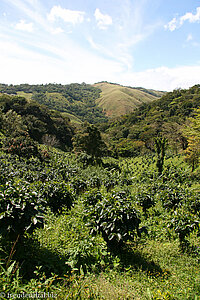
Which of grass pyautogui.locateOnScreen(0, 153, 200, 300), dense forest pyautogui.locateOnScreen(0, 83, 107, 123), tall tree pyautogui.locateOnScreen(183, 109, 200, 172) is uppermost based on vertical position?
dense forest pyautogui.locateOnScreen(0, 83, 107, 123)

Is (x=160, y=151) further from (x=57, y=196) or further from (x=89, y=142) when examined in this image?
(x=57, y=196)

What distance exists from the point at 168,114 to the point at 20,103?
65773 millimetres

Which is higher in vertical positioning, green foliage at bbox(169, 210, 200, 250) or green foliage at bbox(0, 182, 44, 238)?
green foliage at bbox(0, 182, 44, 238)

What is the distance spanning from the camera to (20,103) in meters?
50.9

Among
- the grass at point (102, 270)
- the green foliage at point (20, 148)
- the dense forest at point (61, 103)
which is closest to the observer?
the grass at point (102, 270)

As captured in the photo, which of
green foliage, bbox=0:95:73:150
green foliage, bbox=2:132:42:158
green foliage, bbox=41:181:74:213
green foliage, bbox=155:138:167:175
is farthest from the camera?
green foliage, bbox=0:95:73:150

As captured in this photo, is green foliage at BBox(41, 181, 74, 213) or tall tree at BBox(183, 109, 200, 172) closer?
green foliage at BBox(41, 181, 74, 213)

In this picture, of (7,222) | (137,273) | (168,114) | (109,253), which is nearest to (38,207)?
(7,222)

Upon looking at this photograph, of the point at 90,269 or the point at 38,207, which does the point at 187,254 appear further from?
the point at 38,207

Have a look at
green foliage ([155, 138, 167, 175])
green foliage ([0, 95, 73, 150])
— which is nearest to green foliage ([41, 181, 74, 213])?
green foliage ([155, 138, 167, 175])

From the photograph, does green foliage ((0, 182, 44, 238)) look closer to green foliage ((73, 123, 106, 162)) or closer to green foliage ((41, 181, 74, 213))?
green foliage ((41, 181, 74, 213))

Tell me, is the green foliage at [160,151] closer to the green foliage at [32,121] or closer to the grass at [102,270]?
the grass at [102,270]

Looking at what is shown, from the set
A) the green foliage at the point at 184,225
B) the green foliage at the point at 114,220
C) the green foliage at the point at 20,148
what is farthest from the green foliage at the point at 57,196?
the green foliage at the point at 20,148

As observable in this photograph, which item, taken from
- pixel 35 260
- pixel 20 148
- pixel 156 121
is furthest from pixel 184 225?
pixel 156 121
